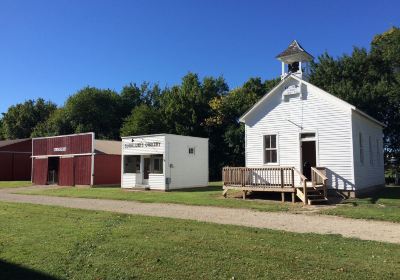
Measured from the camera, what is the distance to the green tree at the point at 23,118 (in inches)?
3081

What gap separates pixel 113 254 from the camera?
26.4 ft

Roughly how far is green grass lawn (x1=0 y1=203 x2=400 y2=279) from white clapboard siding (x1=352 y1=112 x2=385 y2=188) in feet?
37.1

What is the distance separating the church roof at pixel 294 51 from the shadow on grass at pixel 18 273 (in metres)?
19.1

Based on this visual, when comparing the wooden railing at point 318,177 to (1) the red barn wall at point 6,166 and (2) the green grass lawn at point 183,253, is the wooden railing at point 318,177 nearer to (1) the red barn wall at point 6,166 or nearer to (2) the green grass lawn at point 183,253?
(2) the green grass lawn at point 183,253

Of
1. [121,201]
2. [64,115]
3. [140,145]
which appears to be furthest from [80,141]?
[64,115]

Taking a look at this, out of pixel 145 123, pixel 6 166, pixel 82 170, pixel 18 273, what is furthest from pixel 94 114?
pixel 18 273

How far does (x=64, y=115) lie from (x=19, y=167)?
17.7 m

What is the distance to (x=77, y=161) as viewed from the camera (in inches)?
1385

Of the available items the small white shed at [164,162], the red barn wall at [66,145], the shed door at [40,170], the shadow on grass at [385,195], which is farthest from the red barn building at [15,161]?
the shadow on grass at [385,195]

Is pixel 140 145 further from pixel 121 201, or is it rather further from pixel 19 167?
pixel 19 167

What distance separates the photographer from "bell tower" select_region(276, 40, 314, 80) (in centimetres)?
2277

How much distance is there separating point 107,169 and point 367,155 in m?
21.7

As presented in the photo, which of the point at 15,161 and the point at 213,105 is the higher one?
the point at 213,105

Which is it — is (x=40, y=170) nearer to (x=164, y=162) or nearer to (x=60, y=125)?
(x=164, y=162)
